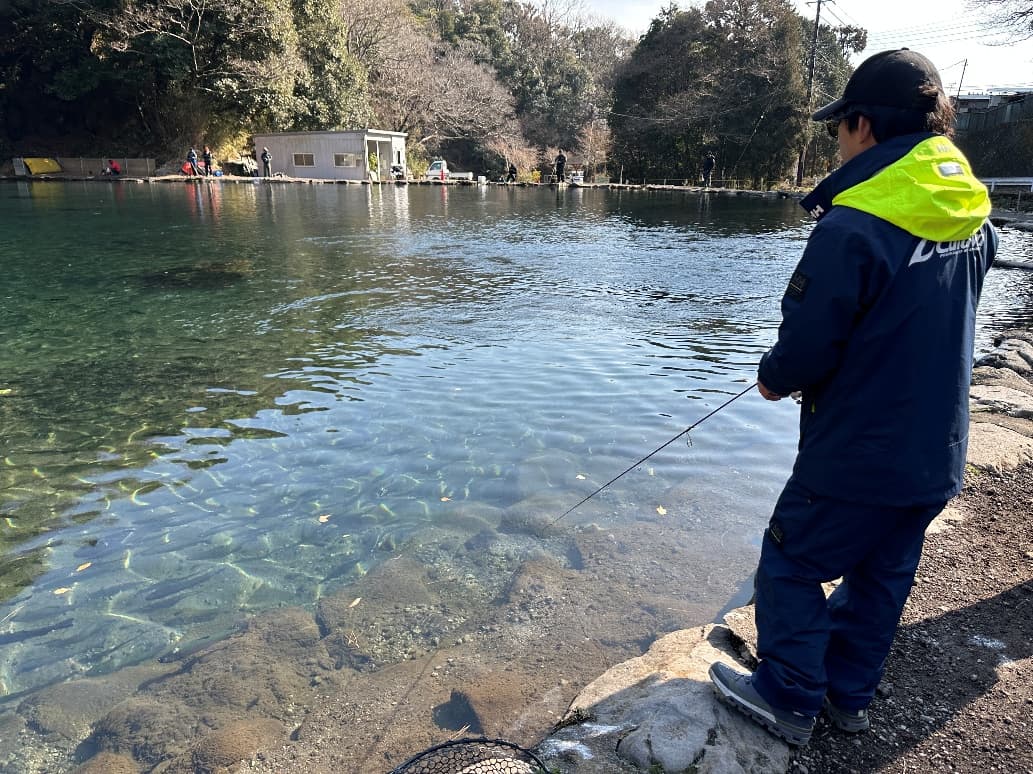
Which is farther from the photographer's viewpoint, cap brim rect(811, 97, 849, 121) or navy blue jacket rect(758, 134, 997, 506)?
cap brim rect(811, 97, 849, 121)

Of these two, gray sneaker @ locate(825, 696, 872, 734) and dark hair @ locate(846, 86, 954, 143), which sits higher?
dark hair @ locate(846, 86, 954, 143)

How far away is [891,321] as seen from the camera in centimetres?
181

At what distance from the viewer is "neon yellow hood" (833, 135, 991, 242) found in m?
1.75

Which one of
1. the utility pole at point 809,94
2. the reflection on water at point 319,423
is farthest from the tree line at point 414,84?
the reflection on water at point 319,423

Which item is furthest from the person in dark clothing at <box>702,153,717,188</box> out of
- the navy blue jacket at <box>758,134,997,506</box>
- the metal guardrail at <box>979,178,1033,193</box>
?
the navy blue jacket at <box>758,134,997,506</box>

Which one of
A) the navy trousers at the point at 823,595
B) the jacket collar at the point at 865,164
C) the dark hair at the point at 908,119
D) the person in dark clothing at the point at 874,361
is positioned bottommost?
the navy trousers at the point at 823,595

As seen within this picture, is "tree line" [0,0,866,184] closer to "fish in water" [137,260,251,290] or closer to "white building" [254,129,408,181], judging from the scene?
"white building" [254,129,408,181]

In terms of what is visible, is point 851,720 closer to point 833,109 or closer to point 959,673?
point 959,673

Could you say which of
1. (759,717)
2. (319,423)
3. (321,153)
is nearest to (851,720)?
(759,717)

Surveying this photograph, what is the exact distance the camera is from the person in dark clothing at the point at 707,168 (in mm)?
39716

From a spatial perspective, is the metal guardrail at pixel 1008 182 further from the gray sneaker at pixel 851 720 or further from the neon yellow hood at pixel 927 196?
Result: the gray sneaker at pixel 851 720

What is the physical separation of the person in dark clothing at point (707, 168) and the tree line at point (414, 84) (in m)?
1.53

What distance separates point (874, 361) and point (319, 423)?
198 inches

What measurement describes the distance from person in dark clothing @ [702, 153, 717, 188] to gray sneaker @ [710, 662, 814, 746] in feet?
135
